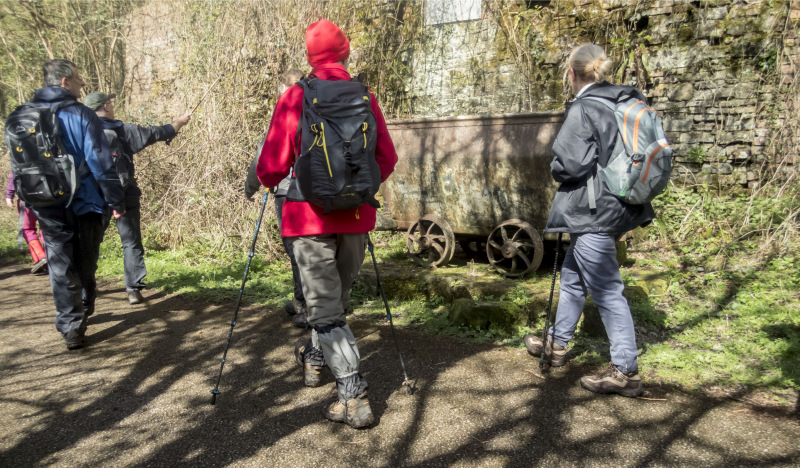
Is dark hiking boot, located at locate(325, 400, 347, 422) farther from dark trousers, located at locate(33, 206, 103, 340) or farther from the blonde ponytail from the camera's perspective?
dark trousers, located at locate(33, 206, 103, 340)

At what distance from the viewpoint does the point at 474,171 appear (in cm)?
564

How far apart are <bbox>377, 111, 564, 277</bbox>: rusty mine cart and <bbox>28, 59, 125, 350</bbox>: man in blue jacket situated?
2.83m

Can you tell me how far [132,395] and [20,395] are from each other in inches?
31.3

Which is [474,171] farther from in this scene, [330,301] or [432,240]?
[330,301]

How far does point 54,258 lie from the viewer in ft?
15.1

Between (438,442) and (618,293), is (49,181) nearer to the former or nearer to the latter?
(438,442)

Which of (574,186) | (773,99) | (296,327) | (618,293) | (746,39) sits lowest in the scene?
(296,327)

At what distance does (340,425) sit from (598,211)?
201cm

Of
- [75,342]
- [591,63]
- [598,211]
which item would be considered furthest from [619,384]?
[75,342]

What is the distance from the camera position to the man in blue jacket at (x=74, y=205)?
4617 mm

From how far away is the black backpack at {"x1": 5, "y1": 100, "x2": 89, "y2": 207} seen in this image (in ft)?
14.4

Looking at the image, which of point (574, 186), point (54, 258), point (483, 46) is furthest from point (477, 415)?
point (483, 46)

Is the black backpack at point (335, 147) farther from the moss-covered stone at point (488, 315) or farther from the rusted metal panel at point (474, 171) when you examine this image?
A: the rusted metal panel at point (474, 171)

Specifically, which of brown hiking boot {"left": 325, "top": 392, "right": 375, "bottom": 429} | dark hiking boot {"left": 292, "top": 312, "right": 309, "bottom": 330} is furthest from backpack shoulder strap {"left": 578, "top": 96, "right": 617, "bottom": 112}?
dark hiking boot {"left": 292, "top": 312, "right": 309, "bottom": 330}
